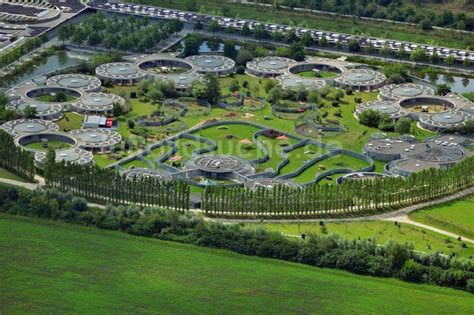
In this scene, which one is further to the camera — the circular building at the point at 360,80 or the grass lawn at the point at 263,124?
the circular building at the point at 360,80

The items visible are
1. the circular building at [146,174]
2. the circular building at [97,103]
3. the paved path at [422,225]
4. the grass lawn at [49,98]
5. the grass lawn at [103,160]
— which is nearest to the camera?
the paved path at [422,225]

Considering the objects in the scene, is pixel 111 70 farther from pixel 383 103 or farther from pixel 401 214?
pixel 401 214

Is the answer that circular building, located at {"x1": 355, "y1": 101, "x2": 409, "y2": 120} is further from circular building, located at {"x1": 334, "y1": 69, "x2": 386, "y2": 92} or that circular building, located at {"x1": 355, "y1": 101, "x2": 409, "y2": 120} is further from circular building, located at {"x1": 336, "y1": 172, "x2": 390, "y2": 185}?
circular building, located at {"x1": 336, "y1": 172, "x2": 390, "y2": 185}

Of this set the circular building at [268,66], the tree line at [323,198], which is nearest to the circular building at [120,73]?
the circular building at [268,66]

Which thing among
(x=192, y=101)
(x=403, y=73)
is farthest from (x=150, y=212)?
(x=403, y=73)

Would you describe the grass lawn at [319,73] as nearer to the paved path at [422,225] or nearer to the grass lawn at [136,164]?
the grass lawn at [136,164]
